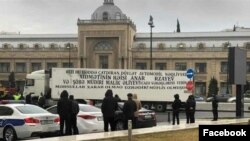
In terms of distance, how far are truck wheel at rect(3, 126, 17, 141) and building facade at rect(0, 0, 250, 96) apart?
8587 centimetres

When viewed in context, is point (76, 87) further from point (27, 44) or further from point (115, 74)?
point (27, 44)

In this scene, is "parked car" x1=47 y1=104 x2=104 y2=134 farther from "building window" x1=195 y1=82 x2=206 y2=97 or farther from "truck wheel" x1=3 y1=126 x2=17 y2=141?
"building window" x1=195 y1=82 x2=206 y2=97

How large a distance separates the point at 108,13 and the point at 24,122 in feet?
313

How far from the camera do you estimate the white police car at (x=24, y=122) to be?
19312 mm

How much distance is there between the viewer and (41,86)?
160 feet

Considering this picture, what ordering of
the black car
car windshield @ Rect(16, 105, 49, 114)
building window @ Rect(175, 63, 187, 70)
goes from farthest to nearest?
1. building window @ Rect(175, 63, 187, 70)
2. the black car
3. car windshield @ Rect(16, 105, 49, 114)

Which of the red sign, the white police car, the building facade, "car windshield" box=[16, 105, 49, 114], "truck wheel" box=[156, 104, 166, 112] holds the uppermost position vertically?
the building facade

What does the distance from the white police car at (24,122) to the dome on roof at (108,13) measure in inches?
3643

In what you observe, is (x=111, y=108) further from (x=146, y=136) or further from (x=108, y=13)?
(x=108, y=13)

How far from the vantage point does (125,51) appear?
109 meters

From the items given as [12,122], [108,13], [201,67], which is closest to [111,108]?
[12,122]

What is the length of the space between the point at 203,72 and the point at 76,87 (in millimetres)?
66402

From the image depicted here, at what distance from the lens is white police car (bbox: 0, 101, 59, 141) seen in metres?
19.3

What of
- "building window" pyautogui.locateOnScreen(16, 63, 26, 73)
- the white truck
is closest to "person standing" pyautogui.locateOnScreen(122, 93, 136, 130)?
the white truck
